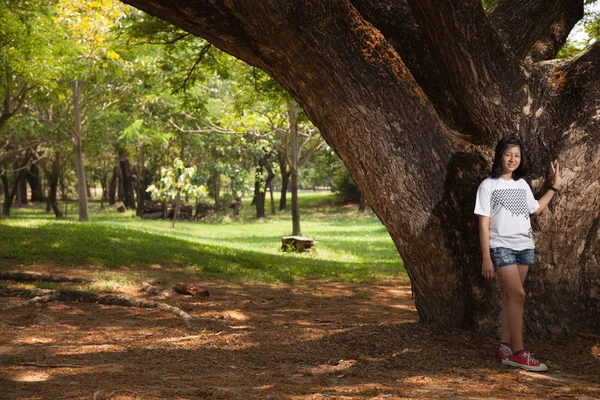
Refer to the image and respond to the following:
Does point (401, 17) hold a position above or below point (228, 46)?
above

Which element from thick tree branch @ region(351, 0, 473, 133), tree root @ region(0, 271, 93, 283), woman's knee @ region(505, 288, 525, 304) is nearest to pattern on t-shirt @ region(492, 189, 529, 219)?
woman's knee @ region(505, 288, 525, 304)

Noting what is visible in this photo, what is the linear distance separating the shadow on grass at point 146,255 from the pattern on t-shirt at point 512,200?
688 cm

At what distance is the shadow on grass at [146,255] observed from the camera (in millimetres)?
11500

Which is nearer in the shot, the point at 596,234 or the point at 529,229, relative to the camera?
the point at 529,229

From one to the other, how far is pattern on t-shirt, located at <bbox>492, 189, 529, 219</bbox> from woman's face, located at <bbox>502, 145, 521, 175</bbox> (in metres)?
0.20

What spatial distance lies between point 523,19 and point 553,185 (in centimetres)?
199

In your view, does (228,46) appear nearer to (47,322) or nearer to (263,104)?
(47,322)

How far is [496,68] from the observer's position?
5.63m

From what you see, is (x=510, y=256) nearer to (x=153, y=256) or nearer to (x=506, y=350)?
(x=506, y=350)

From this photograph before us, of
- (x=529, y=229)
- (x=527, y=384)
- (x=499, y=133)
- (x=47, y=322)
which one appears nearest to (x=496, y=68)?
(x=499, y=133)

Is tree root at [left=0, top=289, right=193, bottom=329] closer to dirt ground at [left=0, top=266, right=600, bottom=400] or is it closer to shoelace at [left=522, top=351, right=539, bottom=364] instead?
dirt ground at [left=0, top=266, right=600, bottom=400]

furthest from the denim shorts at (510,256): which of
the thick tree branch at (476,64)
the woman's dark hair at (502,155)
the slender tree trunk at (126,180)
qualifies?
the slender tree trunk at (126,180)

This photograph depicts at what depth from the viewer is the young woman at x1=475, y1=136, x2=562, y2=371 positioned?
5016 mm

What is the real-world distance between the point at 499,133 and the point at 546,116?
475mm
